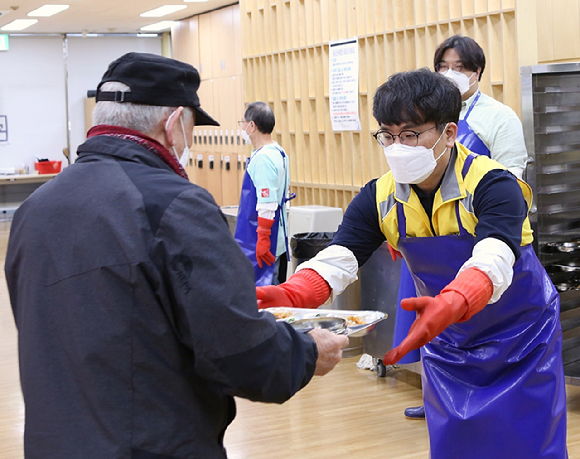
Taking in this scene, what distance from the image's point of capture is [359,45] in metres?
5.78

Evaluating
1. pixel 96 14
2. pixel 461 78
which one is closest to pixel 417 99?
pixel 461 78

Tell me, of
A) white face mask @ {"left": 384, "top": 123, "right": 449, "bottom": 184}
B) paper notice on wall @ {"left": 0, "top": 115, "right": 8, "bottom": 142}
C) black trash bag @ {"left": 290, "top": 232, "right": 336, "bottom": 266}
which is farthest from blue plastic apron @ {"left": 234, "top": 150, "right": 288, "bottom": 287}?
paper notice on wall @ {"left": 0, "top": 115, "right": 8, "bottom": 142}

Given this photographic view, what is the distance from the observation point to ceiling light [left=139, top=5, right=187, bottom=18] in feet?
36.3

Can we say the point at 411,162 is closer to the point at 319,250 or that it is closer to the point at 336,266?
the point at 336,266

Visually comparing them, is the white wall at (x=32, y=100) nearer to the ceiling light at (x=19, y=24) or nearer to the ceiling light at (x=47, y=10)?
the ceiling light at (x=19, y=24)

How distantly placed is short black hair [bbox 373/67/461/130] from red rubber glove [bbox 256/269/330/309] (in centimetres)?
47

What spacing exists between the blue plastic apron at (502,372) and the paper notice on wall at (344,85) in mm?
3987

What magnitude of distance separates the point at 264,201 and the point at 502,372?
10.5 ft

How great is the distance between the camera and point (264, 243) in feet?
16.7

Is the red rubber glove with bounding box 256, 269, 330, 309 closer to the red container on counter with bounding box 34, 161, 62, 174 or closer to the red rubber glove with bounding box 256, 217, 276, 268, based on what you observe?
the red rubber glove with bounding box 256, 217, 276, 268

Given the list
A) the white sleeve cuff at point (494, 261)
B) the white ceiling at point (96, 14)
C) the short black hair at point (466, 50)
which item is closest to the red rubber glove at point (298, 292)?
the white sleeve cuff at point (494, 261)

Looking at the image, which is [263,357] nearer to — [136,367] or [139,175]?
[136,367]

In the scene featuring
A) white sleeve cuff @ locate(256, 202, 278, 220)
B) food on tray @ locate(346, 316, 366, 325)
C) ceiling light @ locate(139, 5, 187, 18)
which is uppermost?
ceiling light @ locate(139, 5, 187, 18)

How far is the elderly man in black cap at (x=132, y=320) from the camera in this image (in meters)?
1.29
